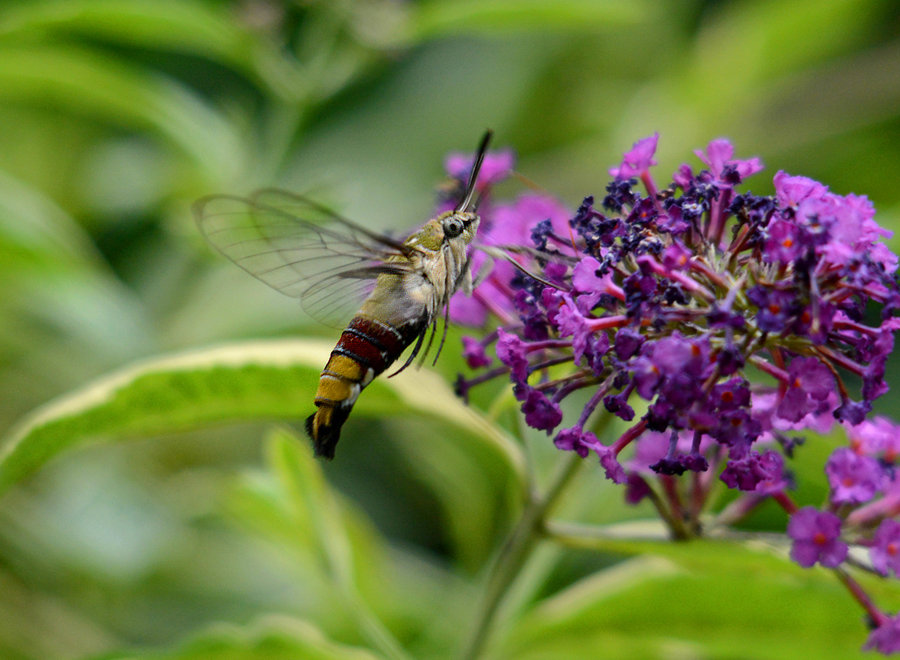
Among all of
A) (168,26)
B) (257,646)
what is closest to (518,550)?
A: (257,646)

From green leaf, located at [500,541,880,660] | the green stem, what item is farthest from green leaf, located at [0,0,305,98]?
green leaf, located at [500,541,880,660]

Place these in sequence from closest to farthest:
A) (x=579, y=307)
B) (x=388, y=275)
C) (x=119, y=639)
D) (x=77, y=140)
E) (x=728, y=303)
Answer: (x=728, y=303), (x=579, y=307), (x=388, y=275), (x=119, y=639), (x=77, y=140)

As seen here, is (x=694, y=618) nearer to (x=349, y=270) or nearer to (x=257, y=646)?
(x=257, y=646)

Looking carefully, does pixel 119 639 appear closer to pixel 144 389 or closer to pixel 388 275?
pixel 144 389

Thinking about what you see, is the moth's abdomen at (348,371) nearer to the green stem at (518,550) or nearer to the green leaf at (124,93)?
the green stem at (518,550)

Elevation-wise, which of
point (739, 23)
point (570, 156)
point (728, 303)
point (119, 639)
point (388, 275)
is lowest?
point (119, 639)

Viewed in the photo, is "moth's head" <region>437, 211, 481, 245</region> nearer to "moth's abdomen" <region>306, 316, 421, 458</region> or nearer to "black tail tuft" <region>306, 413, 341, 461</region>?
"moth's abdomen" <region>306, 316, 421, 458</region>

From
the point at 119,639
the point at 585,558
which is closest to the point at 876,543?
the point at 585,558
